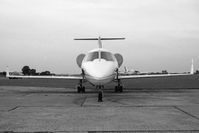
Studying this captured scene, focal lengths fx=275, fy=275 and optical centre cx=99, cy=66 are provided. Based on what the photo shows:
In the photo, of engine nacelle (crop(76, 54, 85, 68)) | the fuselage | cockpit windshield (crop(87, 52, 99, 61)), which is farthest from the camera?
engine nacelle (crop(76, 54, 85, 68))

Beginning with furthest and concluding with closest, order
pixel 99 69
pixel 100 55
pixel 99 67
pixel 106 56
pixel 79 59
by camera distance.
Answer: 1. pixel 79 59
2. pixel 106 56
3. pixel 100 55
4. pixel 99 67
5. pixel 99 69

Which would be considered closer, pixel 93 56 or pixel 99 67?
Answer: pixel 99 67

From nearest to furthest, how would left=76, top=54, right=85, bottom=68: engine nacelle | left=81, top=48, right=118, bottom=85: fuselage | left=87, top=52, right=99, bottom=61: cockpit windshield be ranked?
left=81, top=48, right=118, bottom=85: fuselage → left=87, top=52, right=99, bottom=61: cockpit windshield → left=76, top=54, right=85, bottom=68: engine nacelle

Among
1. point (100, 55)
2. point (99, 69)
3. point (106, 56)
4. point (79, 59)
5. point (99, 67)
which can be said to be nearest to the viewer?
point (99, 69)

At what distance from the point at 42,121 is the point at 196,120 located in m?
3.59

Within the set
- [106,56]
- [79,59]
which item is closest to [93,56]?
[106,56]

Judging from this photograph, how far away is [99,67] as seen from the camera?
39.4 ft

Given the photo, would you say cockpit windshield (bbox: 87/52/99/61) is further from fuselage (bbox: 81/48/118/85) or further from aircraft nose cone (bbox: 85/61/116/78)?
aircraft nose cone (bbox: 85/61/116/78)

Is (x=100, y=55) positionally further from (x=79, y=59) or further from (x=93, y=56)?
(x=79, y=59)

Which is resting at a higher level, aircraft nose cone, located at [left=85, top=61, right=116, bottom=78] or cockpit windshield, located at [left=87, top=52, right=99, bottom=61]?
cockpit windshield, located at [left=87, top=52, right=99, bottom=61]

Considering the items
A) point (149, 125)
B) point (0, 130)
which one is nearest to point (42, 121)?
point (0, 130)

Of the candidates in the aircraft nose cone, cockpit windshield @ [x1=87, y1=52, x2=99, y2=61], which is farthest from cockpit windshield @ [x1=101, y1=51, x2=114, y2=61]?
the aircraft nose cone

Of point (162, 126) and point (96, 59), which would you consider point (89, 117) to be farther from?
point (96, 59)

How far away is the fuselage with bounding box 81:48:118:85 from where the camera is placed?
37.8 feet
